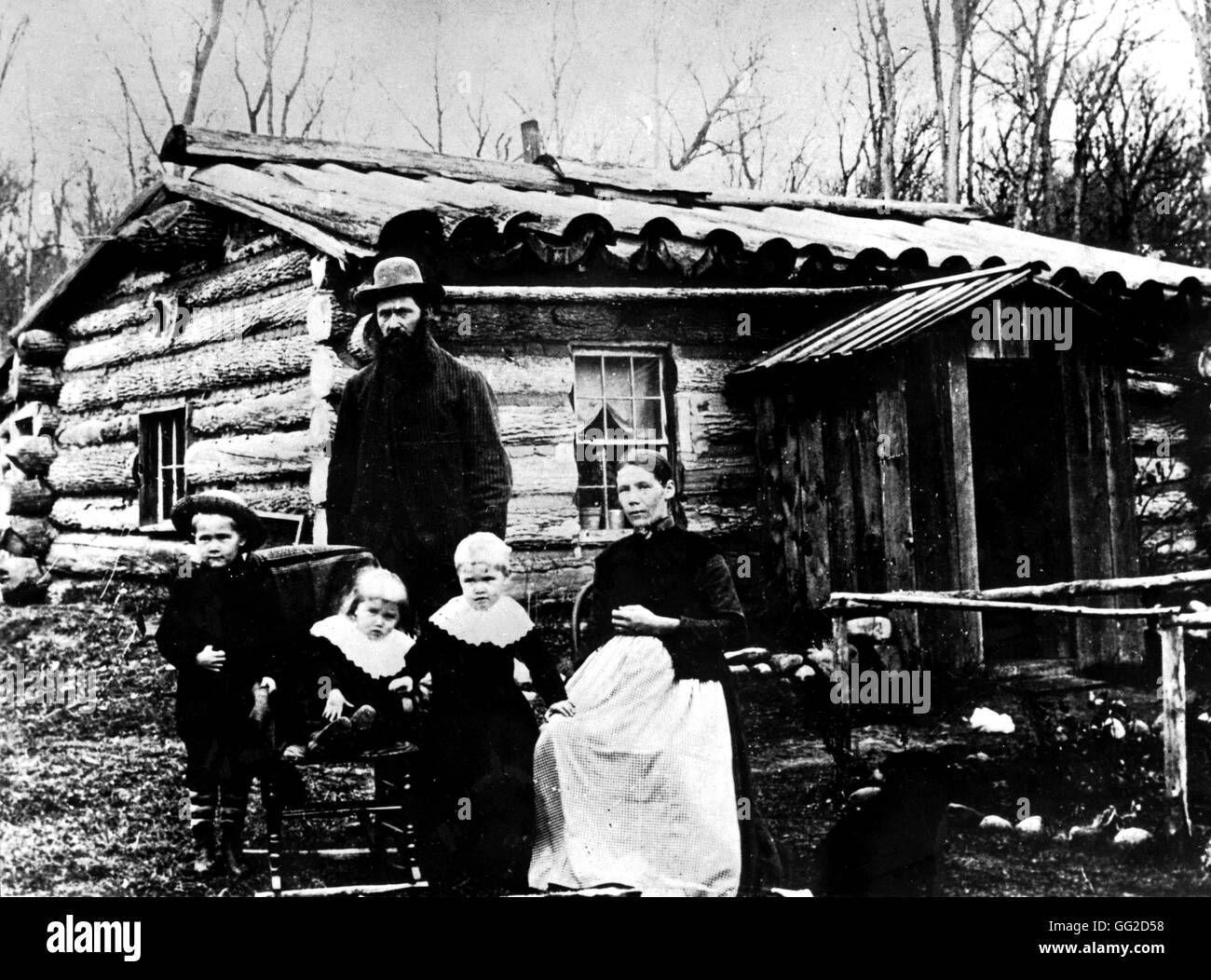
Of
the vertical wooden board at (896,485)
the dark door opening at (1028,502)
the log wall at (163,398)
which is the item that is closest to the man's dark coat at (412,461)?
the log wall at (163,398)

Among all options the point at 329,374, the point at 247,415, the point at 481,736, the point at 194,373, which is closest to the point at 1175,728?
the point at 481,736

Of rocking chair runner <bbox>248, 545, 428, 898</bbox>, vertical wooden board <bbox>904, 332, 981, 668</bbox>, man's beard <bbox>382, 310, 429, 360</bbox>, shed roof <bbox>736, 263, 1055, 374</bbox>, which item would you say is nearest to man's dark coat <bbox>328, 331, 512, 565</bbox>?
man's beard <bbox>382, 310, 429, 360</bbox>

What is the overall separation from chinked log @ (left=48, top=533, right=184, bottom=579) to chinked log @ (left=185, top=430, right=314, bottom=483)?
35 cm

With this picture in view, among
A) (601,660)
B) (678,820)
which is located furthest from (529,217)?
(678,820)

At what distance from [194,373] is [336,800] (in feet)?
7.01

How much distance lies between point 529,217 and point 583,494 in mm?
1117

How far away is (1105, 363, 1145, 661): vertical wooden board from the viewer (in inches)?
185

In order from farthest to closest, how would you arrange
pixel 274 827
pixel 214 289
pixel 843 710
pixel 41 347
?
pixel 41 347
pixel 214 289
pixel 843 710
pixel 274 827

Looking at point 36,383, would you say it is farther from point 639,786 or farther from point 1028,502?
point 1028,502

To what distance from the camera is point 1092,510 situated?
15.5 ft

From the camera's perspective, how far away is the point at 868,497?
178 inches

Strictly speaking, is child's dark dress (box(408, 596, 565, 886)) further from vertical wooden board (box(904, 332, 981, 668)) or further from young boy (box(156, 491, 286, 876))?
vertical wooden board (box(904, 332, 981, 668))

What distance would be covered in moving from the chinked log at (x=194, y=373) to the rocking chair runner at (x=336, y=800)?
826 millimetres
